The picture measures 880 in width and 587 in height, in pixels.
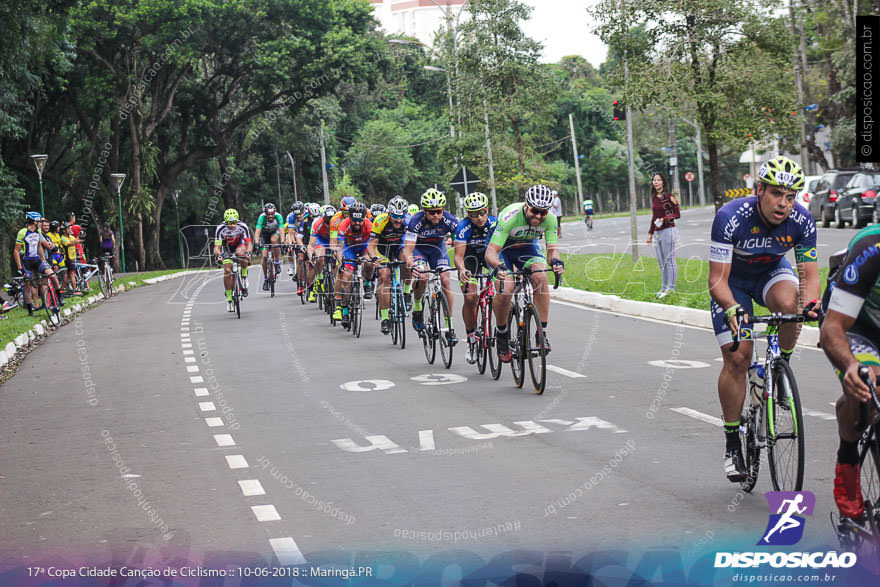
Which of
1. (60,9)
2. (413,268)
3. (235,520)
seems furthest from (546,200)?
(60,9)

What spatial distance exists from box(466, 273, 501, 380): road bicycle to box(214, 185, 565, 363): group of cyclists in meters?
0.11

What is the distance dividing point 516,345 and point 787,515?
5812mm

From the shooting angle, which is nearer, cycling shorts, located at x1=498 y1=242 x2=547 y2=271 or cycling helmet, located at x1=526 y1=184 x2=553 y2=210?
cycling helmet, located at x1=526 y1=184 x2=553 y2=210

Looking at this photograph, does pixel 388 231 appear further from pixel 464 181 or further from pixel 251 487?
pixel 464 181

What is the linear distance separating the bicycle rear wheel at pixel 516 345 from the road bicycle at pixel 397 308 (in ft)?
13.2

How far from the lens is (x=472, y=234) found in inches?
530

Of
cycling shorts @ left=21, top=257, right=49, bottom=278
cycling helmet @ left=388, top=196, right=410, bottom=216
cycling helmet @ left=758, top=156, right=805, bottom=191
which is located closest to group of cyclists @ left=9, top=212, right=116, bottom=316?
cycling shorts @ left=21, top=257, right=49, bottom=278

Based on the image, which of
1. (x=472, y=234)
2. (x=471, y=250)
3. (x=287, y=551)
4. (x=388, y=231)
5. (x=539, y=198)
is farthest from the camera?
(x=388, y=231)

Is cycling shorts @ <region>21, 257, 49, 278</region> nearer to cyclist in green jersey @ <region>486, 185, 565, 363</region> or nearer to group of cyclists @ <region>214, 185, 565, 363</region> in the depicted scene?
group of cyclists @ <region>214, 185, 565, 363</region>

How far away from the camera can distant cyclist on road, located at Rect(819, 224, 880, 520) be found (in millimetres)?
5125

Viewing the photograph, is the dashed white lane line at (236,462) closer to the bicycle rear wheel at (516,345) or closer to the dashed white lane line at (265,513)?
the dashed white lane line at (265,513)

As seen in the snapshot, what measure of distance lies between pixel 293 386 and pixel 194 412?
1.73m

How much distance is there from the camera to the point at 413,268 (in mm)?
14125

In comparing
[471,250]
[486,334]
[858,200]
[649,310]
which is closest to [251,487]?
[486,334]
